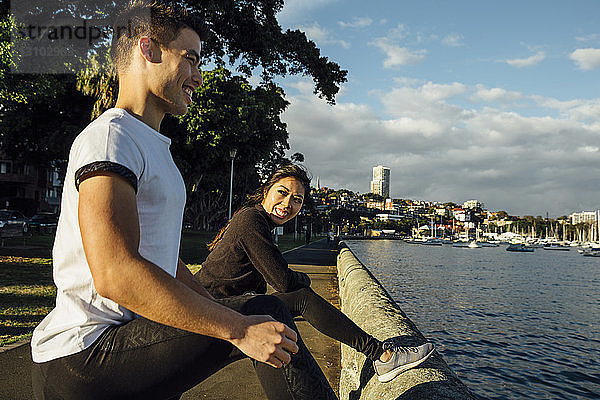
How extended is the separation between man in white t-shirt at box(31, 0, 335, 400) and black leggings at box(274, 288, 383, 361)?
1.44 meters

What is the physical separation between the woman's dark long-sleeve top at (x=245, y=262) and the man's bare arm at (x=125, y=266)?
6.09 ft

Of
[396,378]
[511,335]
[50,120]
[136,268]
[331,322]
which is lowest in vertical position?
[511,335]

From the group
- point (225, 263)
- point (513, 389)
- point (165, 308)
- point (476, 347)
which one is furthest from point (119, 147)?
point (476, 347)

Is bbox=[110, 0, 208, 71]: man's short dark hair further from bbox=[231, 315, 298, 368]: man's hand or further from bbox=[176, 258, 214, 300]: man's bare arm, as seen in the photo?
bbox=[231, 315, 298, 368]: man's hand

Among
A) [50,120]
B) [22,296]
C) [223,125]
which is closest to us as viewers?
[22,296]

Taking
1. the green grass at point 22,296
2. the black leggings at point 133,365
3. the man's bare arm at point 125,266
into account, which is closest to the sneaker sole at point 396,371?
the black leggings at point 133,365

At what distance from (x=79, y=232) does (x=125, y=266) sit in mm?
251

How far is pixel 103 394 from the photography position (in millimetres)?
1330

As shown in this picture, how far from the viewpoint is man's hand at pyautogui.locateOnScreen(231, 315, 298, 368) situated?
1291 millimetres

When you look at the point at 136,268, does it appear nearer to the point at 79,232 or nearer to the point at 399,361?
the point at 79,232

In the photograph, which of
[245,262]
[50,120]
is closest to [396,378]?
[245,262]

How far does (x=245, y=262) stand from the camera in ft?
10.5

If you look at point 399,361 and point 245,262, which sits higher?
point 245,262

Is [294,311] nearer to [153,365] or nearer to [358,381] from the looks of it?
[358,381]
